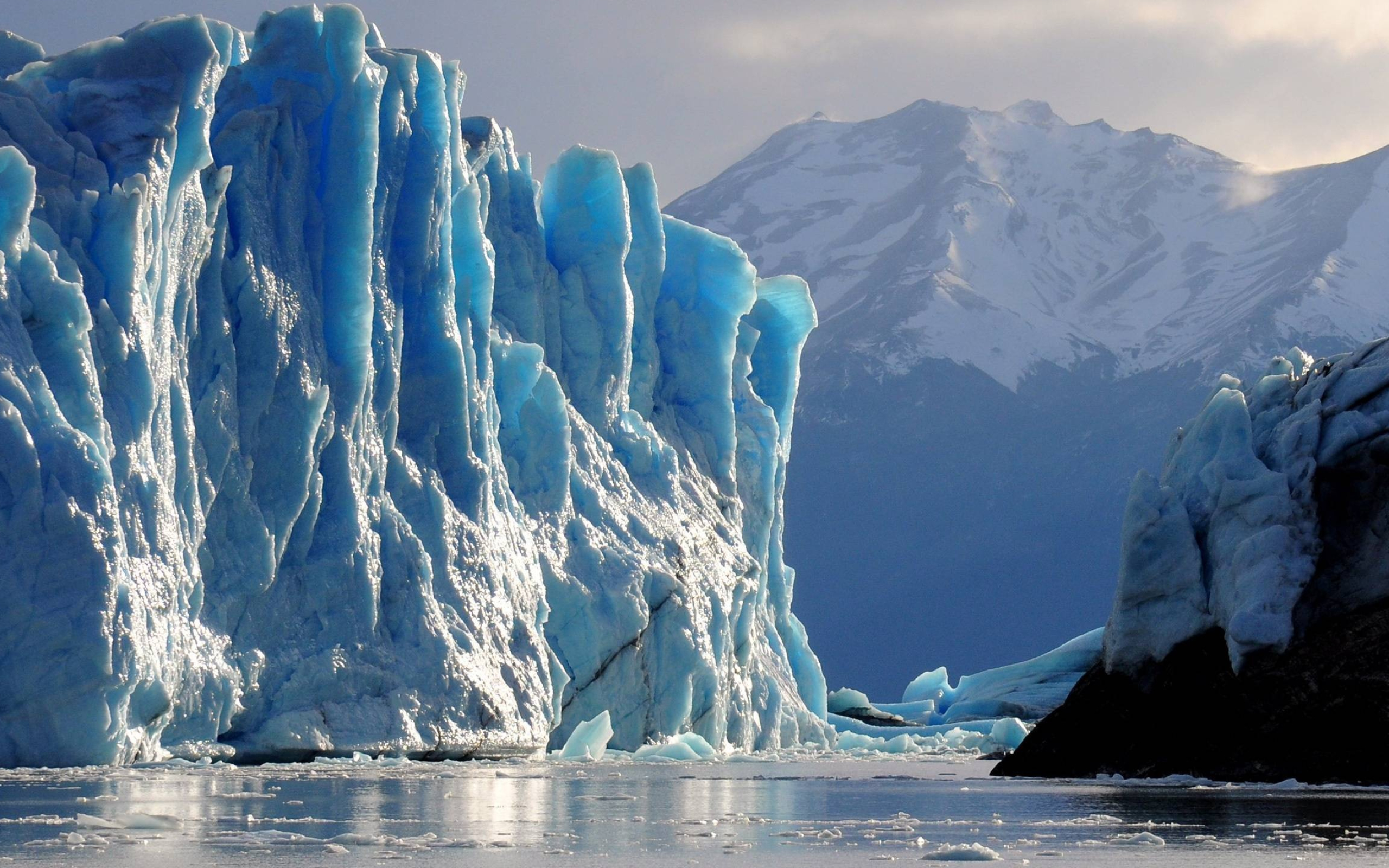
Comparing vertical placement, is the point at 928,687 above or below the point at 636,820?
above

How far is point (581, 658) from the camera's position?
86.6ft

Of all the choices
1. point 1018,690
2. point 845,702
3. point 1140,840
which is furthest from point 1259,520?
point 845,702

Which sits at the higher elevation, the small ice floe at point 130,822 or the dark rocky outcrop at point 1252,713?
the dark rocky outcrop at point 1252,713

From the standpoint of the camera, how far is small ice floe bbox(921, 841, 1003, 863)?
9.49 metres

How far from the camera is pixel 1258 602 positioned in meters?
17.0

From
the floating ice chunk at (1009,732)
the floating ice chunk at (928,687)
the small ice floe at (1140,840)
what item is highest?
the floating ice chunk at (928,687)

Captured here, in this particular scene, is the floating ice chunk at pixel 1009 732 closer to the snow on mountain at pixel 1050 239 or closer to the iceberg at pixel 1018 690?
the iceberg at pixel 1018 690

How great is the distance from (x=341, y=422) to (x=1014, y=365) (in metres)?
73.5

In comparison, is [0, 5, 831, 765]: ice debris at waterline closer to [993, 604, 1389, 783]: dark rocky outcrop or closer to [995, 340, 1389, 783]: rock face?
[993, 604, 1389, 783]: dark rocky outcrop

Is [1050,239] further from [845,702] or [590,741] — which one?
[590,741]

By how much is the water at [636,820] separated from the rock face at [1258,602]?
35.4 inches

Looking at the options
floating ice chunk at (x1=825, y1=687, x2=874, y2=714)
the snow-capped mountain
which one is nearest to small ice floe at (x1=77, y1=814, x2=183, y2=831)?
floating ice chunk at (x1=825, y1=687, x2=874, y2=714)

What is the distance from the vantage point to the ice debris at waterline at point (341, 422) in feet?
57.6

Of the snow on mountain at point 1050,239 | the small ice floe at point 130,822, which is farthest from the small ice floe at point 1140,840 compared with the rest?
the snow on mountain at point 1050,239
